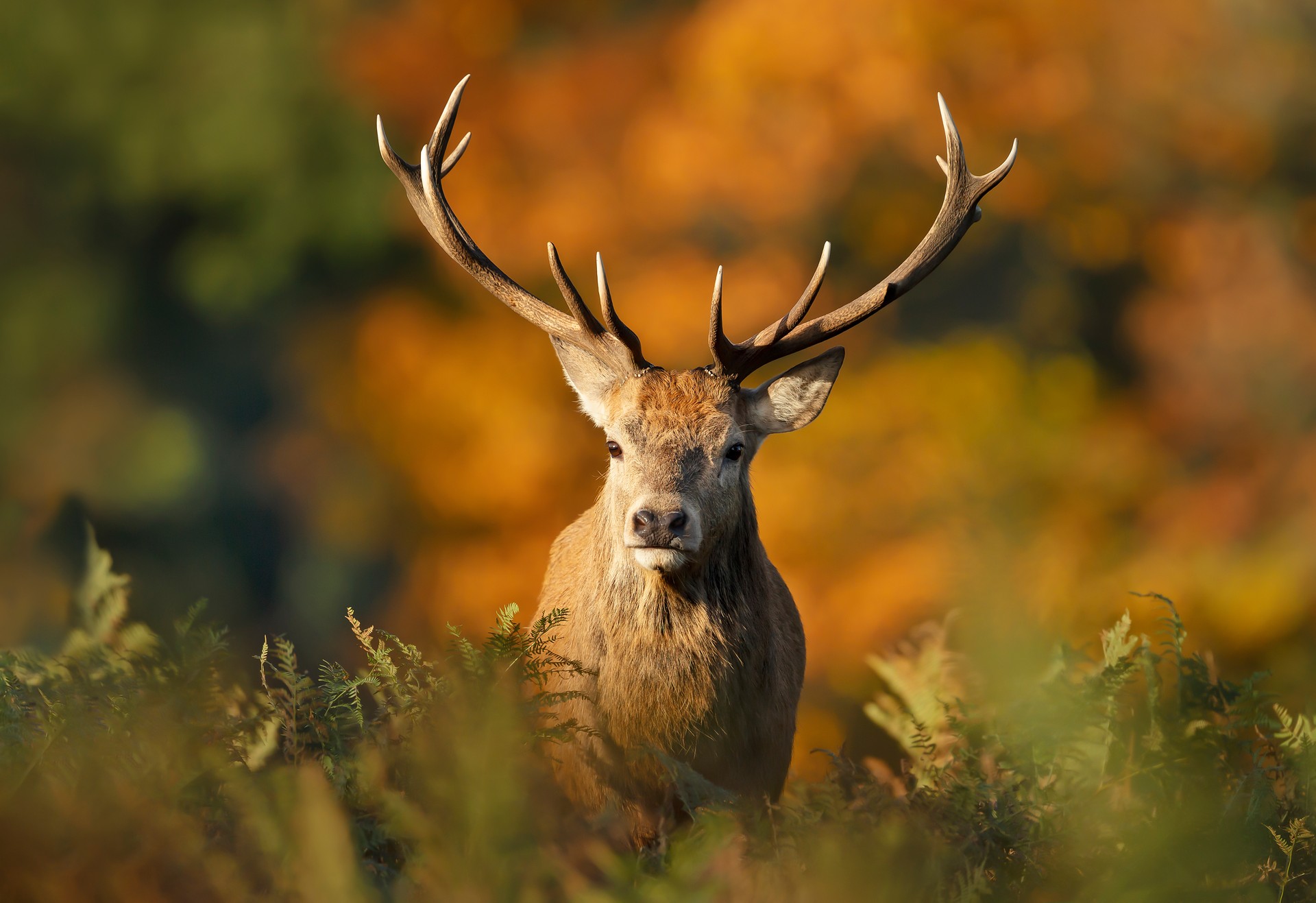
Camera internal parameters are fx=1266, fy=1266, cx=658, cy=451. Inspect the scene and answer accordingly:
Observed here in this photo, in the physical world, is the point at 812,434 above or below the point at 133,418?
below

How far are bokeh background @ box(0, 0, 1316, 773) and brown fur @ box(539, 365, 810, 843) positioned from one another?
20.7 ft

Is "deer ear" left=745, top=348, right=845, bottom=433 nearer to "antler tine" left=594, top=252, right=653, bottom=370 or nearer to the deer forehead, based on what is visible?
the deer forehead

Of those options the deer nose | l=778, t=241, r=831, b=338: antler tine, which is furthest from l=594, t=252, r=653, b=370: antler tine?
the deer nose

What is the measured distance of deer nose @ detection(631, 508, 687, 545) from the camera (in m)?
4.48

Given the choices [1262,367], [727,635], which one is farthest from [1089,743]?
[1262,367]

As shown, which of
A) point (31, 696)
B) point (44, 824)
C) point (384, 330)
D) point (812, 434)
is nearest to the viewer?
point (44, 824)

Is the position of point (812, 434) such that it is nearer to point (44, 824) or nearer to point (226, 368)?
point (226, 368)

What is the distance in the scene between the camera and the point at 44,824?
2.12m

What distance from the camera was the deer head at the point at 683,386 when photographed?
468 centimetres

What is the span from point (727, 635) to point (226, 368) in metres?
15.4

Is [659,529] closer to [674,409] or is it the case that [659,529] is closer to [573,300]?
[674,409]

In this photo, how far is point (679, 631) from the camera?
470 cm

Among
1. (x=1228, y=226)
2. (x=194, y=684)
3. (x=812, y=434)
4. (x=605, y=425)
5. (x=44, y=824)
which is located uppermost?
(x=1228, y=226)

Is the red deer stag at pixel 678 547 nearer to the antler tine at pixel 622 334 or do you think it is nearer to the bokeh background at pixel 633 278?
the antler tine at pixel 622 334
